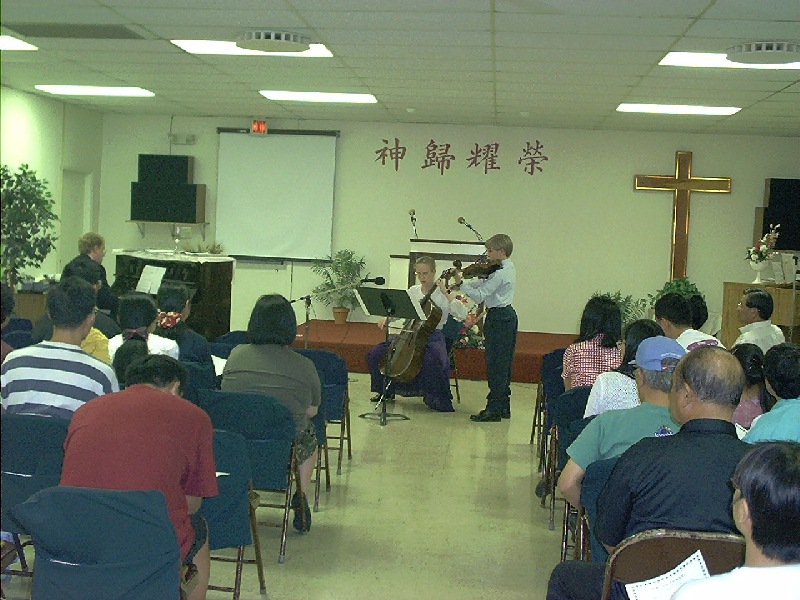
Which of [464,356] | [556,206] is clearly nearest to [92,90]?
[464,356]

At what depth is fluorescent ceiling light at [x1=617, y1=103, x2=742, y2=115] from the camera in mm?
9523

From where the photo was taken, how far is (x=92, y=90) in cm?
1045

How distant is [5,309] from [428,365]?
7.71 meters

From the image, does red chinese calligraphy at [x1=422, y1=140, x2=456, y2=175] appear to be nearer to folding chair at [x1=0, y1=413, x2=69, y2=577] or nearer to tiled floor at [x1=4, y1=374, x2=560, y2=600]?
tiled floor at [x1=4, y1=374, x2=560, y2=600]

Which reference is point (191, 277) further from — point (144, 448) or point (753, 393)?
point (144, 448)

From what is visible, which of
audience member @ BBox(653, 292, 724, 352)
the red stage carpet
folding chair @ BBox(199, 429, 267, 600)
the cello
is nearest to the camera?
folding chair @ BBox(199, 429, 267, 600)

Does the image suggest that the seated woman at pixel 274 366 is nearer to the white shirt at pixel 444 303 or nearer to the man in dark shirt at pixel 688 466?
the man in dark shirt at pixel 688 466

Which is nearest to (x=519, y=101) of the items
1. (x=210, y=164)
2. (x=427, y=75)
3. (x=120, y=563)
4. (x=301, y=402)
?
(x=427, y=75)

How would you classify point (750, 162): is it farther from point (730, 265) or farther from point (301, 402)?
point (301, 402)

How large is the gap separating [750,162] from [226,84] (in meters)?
6.33

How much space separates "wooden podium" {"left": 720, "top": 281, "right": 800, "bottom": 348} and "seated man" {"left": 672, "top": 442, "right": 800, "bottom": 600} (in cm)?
753

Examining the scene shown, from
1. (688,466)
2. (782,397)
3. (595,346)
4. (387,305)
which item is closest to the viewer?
(688,466)

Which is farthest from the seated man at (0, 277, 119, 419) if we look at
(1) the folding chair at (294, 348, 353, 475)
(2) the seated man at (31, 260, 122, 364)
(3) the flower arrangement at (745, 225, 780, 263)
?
(3) the flower arrangement at (745, 225, 780, 263)

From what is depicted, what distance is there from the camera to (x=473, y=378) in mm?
10688
